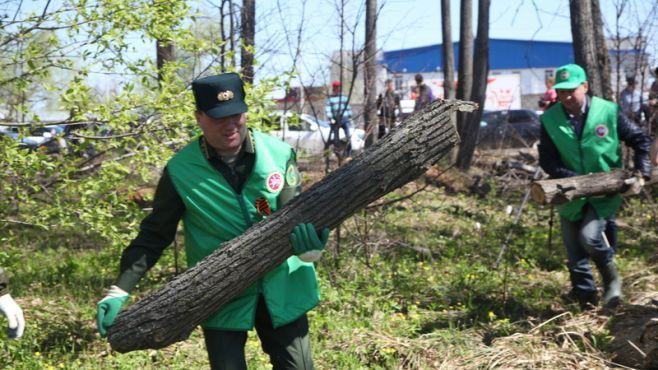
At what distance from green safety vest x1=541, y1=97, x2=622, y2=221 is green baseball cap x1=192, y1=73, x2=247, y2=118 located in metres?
2.98

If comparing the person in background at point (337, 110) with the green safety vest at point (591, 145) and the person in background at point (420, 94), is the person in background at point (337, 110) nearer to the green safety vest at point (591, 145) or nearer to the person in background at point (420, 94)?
the green safety vest at point (591, 145)

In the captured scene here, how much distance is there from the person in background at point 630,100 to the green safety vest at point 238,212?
662 centimetres

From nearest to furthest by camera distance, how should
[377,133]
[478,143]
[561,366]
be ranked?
1. [561,366]
2. [377,133]
3. [478,143]

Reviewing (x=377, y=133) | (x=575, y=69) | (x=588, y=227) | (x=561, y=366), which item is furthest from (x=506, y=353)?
(x=377, y=133)

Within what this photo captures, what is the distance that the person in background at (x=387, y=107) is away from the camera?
24.7ft

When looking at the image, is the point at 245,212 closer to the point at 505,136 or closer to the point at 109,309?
the point at 109,309

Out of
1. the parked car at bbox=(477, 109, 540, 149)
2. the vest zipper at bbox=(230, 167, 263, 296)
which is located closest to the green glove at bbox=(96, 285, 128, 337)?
the vest zipper at bbox=(230, 167, 263, 296)

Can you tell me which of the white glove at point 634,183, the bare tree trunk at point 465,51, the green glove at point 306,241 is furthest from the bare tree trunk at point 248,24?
the bare tree trunk at point 465,51

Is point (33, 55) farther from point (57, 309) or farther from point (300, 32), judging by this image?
→ point (300, 32)

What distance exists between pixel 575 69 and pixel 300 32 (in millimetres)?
2728

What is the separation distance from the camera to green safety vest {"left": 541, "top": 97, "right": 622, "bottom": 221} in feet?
17.4

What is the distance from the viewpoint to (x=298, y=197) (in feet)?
10.1

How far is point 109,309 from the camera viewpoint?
3.19 m

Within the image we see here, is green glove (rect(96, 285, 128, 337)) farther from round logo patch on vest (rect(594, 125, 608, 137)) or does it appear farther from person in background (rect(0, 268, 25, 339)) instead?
round logo patch on vest (rect(594, 125, 608, 137))
